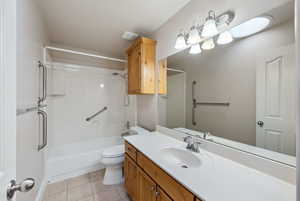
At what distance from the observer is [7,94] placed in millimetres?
522

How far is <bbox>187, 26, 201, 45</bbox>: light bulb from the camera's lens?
4.37ft

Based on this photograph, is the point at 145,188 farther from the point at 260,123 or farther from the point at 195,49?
the point at 195,49

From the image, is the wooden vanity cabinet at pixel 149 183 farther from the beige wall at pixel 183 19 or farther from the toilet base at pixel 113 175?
the beige wall at pixel 183 19

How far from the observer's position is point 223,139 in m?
1.20

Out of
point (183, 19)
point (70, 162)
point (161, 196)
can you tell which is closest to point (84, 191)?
point (70, 162)

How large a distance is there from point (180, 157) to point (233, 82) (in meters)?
0.89

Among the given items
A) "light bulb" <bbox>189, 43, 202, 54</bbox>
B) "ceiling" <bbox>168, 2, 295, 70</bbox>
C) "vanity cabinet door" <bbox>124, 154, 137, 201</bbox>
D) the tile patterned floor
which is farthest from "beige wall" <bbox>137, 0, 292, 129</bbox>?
the tile patterned floor

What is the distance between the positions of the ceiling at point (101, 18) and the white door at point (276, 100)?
114 cm

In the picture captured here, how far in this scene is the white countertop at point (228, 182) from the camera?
667 mm

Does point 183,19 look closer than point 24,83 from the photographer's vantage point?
No

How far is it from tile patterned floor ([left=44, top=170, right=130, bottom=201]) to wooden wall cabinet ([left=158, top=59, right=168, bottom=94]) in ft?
5.14

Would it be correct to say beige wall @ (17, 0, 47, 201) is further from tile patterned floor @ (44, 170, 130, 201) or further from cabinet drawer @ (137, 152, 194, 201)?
cabinet drawer @ (137, 152, 194, 201)

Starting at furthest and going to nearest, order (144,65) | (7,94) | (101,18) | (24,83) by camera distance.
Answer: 1. (144,65)
2. (101,18)
3. (24,83)
4. (7,94)

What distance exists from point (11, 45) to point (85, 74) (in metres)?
2.41
